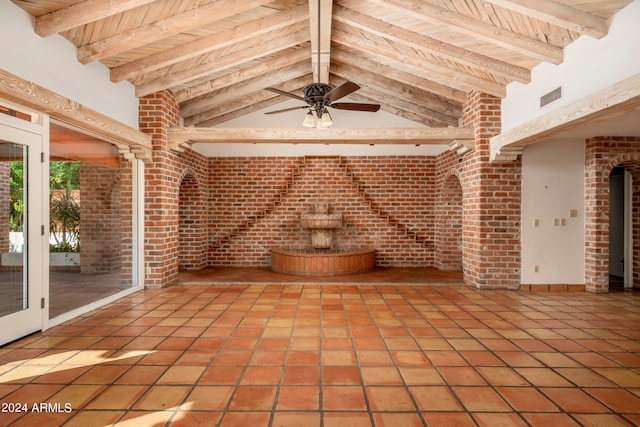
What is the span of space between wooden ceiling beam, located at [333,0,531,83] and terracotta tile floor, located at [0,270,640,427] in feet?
10.1

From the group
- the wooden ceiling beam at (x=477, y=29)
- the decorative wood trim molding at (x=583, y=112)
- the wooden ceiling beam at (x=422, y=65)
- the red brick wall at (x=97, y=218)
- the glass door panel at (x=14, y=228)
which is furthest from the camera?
the red brick wall at (x=97, y=218)

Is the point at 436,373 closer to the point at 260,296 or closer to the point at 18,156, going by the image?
the point at 260,296

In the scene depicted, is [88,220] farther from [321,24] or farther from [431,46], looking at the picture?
[431,46]

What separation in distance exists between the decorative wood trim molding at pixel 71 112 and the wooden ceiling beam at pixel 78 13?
1.98ft

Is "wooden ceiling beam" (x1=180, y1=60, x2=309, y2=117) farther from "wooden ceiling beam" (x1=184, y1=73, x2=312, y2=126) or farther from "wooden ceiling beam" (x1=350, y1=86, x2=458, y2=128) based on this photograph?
"wooden ceiling beam" (x1=350, y1=86, x2=458, y2=128)

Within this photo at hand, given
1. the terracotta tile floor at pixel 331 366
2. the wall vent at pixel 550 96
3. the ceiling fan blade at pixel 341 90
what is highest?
the ceiling fan blade at pixel 341 90

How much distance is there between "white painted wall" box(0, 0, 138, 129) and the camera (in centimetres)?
286

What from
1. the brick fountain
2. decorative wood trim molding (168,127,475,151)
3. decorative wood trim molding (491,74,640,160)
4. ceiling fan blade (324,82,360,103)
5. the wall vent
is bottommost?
the brick fountain

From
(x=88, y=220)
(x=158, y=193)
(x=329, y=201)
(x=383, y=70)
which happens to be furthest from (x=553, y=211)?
(x=88, y=220)

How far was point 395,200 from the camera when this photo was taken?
735 cm

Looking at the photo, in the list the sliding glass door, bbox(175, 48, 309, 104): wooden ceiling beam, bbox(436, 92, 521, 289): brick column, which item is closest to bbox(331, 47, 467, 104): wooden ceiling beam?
bbox(175, 48, 309, 104): wooden ceiling beam

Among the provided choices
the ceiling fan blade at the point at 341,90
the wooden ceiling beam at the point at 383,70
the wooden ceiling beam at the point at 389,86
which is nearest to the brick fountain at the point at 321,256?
the wooden ceiling beam at the point at 389,86

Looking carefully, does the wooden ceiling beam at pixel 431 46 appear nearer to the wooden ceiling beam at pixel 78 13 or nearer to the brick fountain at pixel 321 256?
the wooden ceiling beam at pixel 78 13

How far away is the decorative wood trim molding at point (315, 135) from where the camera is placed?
5.25 metres
